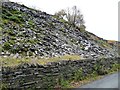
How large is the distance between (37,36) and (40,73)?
295 inches

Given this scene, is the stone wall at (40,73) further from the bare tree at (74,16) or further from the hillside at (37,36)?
the bare tree at (74,16)

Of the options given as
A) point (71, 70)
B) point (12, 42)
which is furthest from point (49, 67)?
point (12, 42)

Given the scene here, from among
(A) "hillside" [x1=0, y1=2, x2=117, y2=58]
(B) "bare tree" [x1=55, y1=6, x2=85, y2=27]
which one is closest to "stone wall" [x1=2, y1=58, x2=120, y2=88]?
(A) "hillside" [x1=0, y1=2, x2=117, y2=58]

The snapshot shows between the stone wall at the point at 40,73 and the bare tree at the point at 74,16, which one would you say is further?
the bare tree at the point at 74,16

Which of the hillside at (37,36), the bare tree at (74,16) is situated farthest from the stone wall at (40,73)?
the bare tree at (74,16)

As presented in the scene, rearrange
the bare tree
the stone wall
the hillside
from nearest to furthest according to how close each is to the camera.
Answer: the stone wall < the hillside < the bare tree

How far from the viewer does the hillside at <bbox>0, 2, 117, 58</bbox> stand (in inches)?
687

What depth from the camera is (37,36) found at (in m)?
20.8

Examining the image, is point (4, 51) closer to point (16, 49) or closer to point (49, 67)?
point (16, 49)

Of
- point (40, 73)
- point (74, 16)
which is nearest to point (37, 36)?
point (40, 73)

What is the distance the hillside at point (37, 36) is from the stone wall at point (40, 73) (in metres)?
2.00

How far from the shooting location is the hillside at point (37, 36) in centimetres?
1746

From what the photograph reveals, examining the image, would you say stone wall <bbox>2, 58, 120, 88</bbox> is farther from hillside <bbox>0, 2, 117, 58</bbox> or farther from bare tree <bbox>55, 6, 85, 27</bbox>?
bare tree <bbox>55, 6, 85, 27</bbox>

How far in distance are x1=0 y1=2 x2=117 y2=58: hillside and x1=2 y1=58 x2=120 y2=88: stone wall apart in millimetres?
1997
